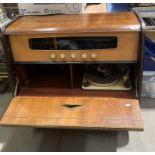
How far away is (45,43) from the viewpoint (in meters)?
0.83

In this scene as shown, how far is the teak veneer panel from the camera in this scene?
0.74m

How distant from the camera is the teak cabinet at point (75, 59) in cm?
76

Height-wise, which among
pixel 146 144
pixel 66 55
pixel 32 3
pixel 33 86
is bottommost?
pixel 146 144

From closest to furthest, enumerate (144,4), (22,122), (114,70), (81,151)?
(22,122)
(81,151)
(114,70)
(144,4)

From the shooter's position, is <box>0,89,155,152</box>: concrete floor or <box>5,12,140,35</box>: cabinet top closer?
<box>5,12,140,35</box>: cabinet top

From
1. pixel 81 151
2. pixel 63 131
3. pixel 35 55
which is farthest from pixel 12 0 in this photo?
pixel 81 151

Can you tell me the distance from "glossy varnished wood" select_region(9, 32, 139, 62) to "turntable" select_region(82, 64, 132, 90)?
0.18m

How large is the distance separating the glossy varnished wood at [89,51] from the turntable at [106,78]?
18cm

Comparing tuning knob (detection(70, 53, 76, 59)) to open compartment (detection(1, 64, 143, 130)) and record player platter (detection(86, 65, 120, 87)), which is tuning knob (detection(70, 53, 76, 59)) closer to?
open compartment (detection(1, 64, 143, 130))

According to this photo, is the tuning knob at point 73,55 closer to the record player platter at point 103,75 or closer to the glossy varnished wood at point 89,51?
the glossy varnished wood at point 89,51

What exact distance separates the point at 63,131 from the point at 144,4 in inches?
38.4

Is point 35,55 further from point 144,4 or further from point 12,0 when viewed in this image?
point 144,4

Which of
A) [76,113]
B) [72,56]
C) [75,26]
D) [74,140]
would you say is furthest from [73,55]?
[74,140]

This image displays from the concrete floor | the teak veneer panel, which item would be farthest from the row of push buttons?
the concrete floor
